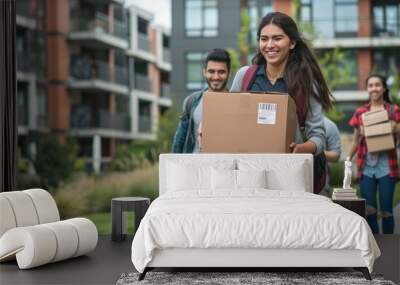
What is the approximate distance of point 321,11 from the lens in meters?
8.37

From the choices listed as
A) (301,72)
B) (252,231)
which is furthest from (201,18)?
(252,231)

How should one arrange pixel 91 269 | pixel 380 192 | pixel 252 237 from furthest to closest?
1. pixel 380 192
2. pixel 91 269
3. pixel 252 237

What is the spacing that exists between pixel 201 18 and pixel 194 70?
→ 642 mm

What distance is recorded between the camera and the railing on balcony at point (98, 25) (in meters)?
9.30

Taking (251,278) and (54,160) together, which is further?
(54,160)

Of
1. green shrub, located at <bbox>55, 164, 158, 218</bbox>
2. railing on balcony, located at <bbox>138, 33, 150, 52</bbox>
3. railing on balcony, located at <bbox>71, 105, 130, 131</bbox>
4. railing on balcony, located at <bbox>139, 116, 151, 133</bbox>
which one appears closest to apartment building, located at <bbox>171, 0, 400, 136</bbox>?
railing on balcony, located at <bbox>138, 33, 150, 52</bbox>

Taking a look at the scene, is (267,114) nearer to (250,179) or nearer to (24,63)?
(250,179)

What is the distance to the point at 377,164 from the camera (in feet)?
20.5

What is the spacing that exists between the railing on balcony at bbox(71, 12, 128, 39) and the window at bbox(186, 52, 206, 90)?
121 centimetres

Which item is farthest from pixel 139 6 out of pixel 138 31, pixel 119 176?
pixel 119 176

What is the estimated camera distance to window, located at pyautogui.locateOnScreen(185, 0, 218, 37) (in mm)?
8484

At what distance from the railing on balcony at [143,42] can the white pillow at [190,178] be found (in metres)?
4.07

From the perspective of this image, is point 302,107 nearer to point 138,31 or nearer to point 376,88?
point 376,88

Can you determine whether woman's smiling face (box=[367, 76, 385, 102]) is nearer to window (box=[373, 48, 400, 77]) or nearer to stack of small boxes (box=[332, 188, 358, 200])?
stack of small boxes (box=[332, 188, 358, 200])
